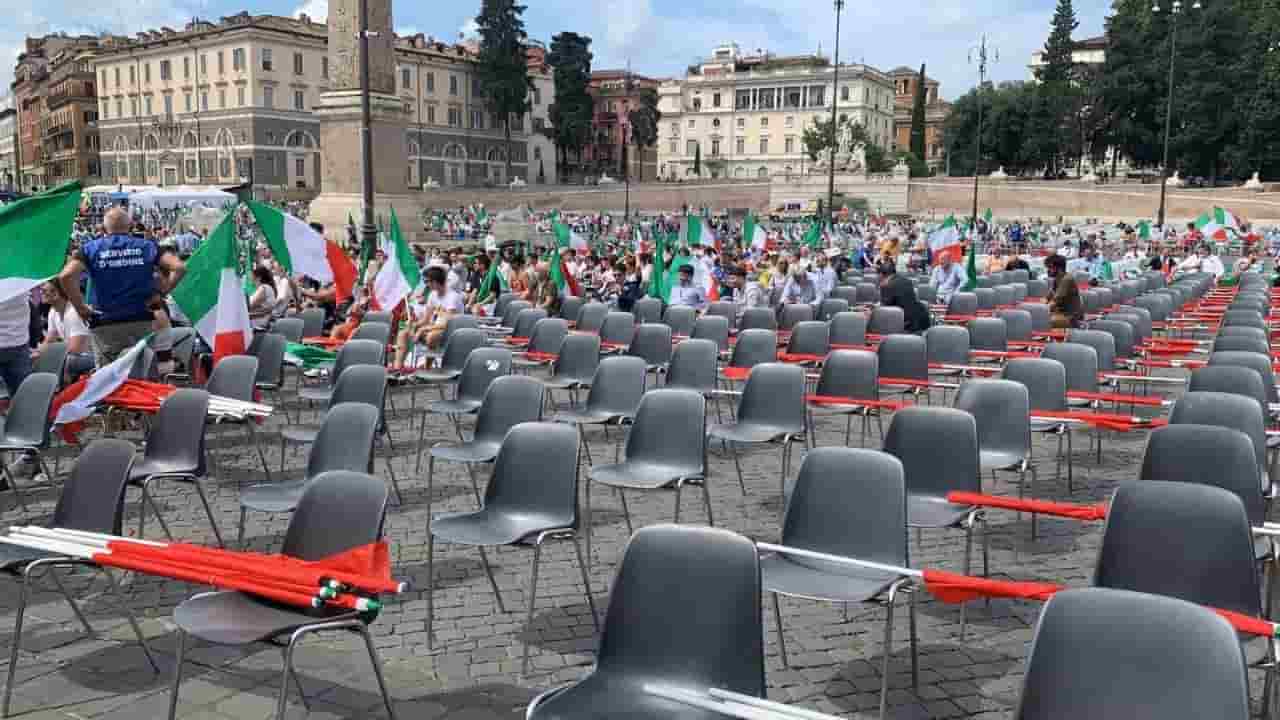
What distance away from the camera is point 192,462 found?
611cm

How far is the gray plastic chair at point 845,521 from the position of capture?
4.45 metres

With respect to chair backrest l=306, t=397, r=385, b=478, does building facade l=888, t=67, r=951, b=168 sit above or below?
above

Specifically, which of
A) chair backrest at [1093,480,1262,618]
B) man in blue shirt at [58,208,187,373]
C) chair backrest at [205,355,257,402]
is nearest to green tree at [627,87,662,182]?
man in blue shirt at [58,208,187,373]

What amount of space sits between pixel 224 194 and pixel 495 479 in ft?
102

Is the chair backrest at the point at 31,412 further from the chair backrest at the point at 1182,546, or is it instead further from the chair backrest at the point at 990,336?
the chair backrest at the point at 990,336

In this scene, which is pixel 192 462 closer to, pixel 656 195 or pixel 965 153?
pixel 656 195

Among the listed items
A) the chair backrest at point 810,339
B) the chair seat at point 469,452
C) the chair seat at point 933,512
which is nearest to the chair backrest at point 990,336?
the chair backrest at point 810,339

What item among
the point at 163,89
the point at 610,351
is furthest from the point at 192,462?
the point at 163,89

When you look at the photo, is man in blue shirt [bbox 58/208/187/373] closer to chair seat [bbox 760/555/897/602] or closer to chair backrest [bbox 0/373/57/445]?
chair backrest [bbox 0/373/57/445]

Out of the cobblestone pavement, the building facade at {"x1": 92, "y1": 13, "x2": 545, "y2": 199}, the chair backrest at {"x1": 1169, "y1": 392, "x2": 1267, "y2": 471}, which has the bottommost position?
the cobblestone pavement

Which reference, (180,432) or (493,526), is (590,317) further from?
→ (493,526)

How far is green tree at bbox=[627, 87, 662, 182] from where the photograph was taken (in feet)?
347

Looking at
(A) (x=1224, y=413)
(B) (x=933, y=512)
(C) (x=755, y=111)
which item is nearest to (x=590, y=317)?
(B) (x=933, y=512)

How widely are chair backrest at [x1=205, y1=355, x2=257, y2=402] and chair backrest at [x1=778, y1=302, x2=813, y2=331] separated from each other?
6.68 meters
